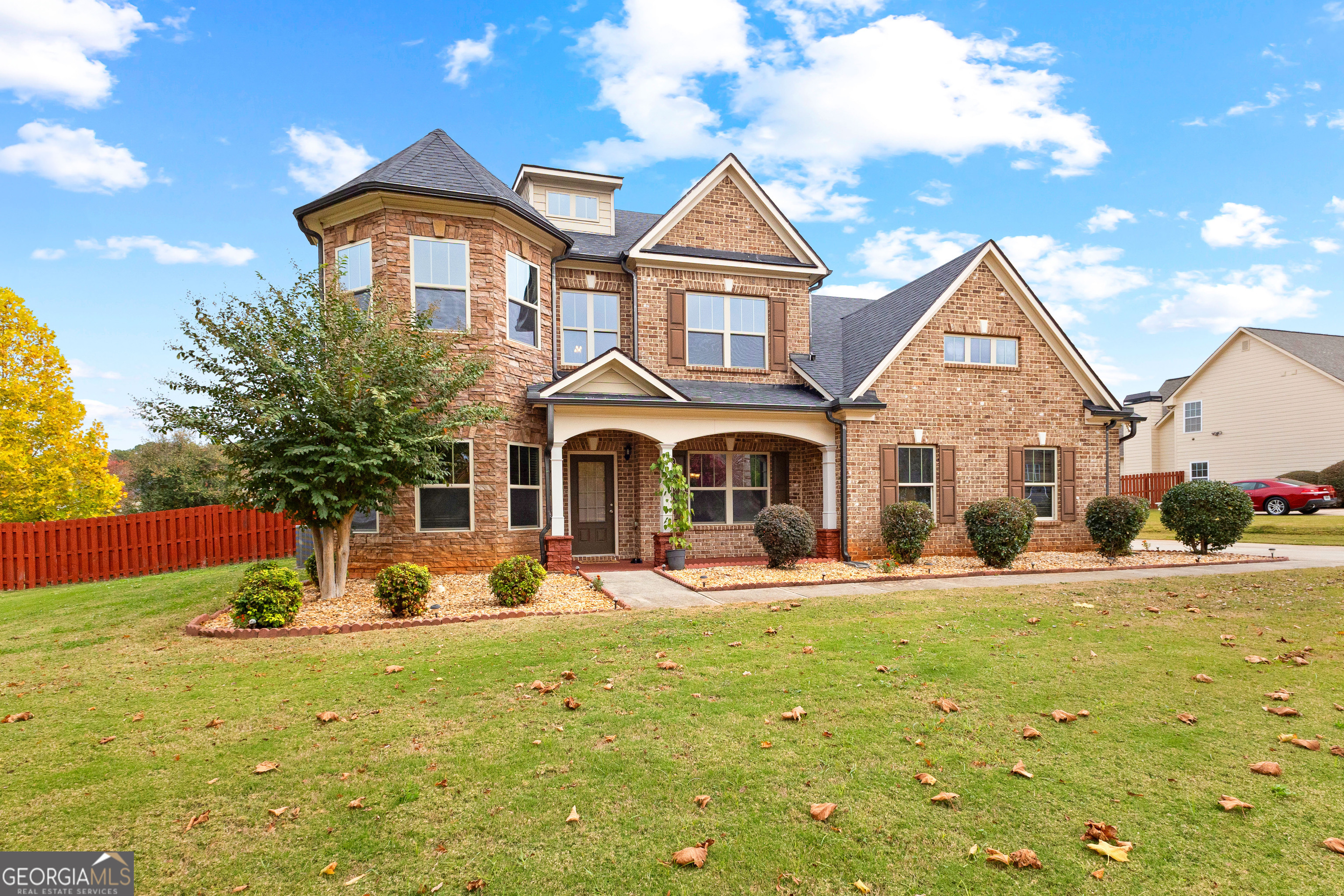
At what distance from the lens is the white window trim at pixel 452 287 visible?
11.6 meters

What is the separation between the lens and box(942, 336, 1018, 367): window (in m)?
14.6

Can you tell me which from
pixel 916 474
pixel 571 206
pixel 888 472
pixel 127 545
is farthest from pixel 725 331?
pixel 127 545

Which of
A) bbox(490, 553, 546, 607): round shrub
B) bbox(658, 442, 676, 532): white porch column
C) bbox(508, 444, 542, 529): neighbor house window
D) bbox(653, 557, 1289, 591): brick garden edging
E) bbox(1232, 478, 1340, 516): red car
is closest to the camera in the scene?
bbox(490, 553, 546, 607): round shrub

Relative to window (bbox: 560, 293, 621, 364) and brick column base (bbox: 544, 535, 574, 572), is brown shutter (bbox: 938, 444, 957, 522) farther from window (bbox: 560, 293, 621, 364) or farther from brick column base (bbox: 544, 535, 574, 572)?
brick column base (bbox: 544, 535, 574, 572)

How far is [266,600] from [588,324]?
8.68 meters

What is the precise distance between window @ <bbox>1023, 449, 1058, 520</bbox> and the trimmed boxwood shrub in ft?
3.97

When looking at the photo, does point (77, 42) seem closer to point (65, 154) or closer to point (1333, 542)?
point (65, 154)

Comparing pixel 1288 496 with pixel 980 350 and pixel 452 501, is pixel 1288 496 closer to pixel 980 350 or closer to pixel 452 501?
pixel 980 350

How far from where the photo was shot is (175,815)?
133 inches

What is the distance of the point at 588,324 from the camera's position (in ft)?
47.4

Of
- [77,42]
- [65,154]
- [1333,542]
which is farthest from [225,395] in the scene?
[1333,542]

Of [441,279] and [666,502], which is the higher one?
[441,279]

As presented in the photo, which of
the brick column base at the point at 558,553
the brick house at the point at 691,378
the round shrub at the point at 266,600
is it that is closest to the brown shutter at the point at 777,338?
the brick house at the point at 691,378

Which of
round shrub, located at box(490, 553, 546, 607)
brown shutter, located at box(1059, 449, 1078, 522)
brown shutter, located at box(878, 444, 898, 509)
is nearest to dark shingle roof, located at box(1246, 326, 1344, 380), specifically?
brown shutter, located at box(1059, 449, 1078, 522)
